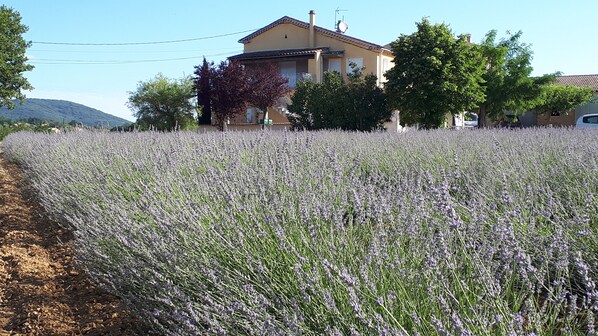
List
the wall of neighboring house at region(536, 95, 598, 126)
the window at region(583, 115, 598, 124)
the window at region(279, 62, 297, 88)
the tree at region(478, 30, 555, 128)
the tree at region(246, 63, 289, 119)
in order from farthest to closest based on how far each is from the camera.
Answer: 1. the wall of neighboring house at region(536, 95, 598, 126)
2. the window at region(279, 62, 297, 88)
3. the tree at region(478, 30, 555, 128)
4. the tree at region(246, 63, 289, 119)
5. the window at region(583, 115, 598, 124)

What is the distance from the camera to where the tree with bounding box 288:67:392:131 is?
18484 millimetres

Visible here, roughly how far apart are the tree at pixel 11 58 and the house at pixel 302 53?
14.6 m

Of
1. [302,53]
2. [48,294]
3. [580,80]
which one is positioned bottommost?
[48,294]

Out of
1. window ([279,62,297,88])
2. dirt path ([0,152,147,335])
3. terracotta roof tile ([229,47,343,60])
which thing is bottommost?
dirt path ([0,152,147,335])

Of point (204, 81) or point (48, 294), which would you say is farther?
point (204, 81)

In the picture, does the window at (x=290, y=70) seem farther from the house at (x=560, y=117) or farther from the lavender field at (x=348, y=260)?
the lavender field at (x=348, y=260)

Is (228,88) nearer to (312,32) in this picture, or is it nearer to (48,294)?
(312,32)

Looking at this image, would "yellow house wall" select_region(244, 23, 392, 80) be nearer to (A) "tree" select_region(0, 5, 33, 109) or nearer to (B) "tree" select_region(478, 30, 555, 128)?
(B) "tree" select_region(478, 30, 555, 128)

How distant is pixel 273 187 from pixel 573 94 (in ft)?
128

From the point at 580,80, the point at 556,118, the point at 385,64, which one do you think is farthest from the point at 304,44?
the point at 580,80

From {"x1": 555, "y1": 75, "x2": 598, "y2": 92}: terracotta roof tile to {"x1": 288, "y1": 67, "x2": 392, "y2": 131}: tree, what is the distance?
32.4 metres

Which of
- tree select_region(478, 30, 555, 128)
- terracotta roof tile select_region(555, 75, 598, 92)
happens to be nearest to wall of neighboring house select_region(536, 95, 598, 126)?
terracotta roof tile select_region(555, 75, 598, 92)

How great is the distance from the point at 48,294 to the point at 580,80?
168ft

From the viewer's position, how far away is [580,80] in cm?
4812
